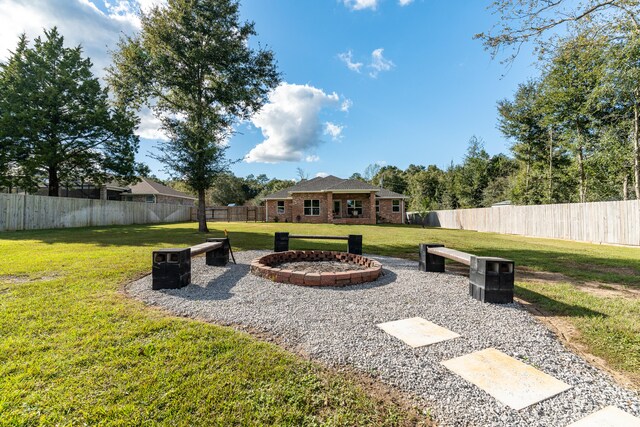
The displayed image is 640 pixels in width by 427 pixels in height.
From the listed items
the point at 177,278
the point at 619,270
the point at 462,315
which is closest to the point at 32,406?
the point at 177,278

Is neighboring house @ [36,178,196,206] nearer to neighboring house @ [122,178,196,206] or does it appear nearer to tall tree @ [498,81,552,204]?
neighboring house @ [122,178,196,206]

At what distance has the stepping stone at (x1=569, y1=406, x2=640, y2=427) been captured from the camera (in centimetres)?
158

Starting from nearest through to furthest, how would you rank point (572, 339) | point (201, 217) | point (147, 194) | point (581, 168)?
point (572, 339), point (201, 217), point (581, 168), point (147, 194)

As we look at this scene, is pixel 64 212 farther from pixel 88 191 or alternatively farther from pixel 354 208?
pixel 354 208

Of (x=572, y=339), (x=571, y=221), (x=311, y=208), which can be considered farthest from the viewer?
(x=311, y=208)

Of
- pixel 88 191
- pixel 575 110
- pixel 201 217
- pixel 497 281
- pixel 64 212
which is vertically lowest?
pixel 497 281

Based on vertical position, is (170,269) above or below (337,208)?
below

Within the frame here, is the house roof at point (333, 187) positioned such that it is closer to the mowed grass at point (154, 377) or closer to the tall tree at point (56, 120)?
the tall tree at point (56, 120)

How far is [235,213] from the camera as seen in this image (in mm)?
28406

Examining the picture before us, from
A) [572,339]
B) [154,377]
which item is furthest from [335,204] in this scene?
[154,377]

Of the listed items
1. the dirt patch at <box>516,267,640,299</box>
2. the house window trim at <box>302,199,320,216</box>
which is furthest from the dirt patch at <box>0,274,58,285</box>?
the house window trim at <box>302,199,320,216</box>

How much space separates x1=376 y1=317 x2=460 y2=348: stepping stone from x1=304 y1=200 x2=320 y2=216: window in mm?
21280

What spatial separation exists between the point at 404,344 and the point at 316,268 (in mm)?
3114

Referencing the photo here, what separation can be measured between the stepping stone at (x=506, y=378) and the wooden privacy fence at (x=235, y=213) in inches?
1015
